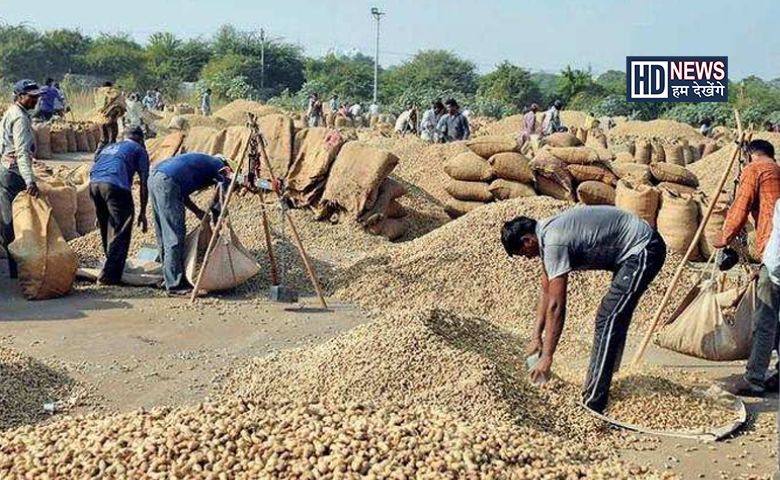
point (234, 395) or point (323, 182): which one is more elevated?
point (323, 182)

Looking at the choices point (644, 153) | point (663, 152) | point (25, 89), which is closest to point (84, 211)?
→ point (25, 89)

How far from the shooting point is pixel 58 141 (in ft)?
56.3

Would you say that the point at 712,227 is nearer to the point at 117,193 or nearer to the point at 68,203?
the point at 117,193

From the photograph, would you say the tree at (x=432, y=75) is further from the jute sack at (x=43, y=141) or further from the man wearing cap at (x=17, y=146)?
the man wearing cap at (x=17, y=146)

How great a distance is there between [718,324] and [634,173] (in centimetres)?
452

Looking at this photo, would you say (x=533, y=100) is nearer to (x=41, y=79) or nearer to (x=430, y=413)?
(x=41, y=79)

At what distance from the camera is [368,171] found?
9039mm

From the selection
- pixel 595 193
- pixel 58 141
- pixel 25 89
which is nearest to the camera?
pixel 25 89

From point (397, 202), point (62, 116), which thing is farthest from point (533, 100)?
point (397, 202)

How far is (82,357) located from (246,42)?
4699cm

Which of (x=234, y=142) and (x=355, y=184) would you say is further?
(x=234, y=142)

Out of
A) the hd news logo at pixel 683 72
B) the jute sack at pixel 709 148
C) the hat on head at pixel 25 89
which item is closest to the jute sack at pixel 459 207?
the hat on head at pixel 25 89

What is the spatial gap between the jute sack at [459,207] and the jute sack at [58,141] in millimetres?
9703

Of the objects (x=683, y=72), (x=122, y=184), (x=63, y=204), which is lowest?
(x=63, y=204)
